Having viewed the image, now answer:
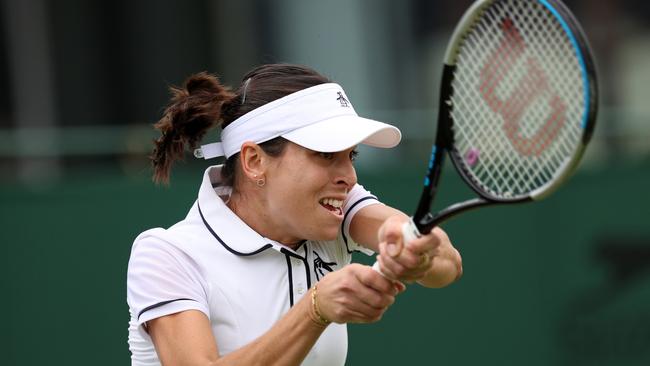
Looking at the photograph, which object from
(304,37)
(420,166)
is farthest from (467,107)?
(304,37)

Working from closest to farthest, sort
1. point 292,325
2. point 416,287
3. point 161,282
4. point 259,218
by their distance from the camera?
1. point 292,325
2. point 161,282
3. point 259,218
4. point 416,287

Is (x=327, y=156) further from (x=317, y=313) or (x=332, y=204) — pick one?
(x=317, y=313)

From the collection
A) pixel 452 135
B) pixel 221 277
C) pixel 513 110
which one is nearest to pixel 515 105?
pixel 513 110

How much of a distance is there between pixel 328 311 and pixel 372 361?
350 centimetres

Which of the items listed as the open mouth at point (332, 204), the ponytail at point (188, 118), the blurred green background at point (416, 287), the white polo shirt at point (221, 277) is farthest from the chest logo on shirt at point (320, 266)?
the blurred green background at point (416, 287)

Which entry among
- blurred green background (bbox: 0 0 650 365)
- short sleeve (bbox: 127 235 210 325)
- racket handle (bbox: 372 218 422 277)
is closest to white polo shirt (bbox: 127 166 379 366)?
short sleeve (bbox: 127 235 210 325)

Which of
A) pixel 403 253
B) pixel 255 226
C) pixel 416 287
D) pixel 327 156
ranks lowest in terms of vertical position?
pixel 416 287

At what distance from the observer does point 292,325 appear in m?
2.78

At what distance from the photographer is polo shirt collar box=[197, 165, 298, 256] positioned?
3135mm

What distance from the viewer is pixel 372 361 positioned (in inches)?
243

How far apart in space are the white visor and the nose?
2.8 inches

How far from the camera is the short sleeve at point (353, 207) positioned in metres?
3.28

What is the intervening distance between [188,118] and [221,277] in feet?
1.44

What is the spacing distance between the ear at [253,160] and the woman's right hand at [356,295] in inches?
19.8
